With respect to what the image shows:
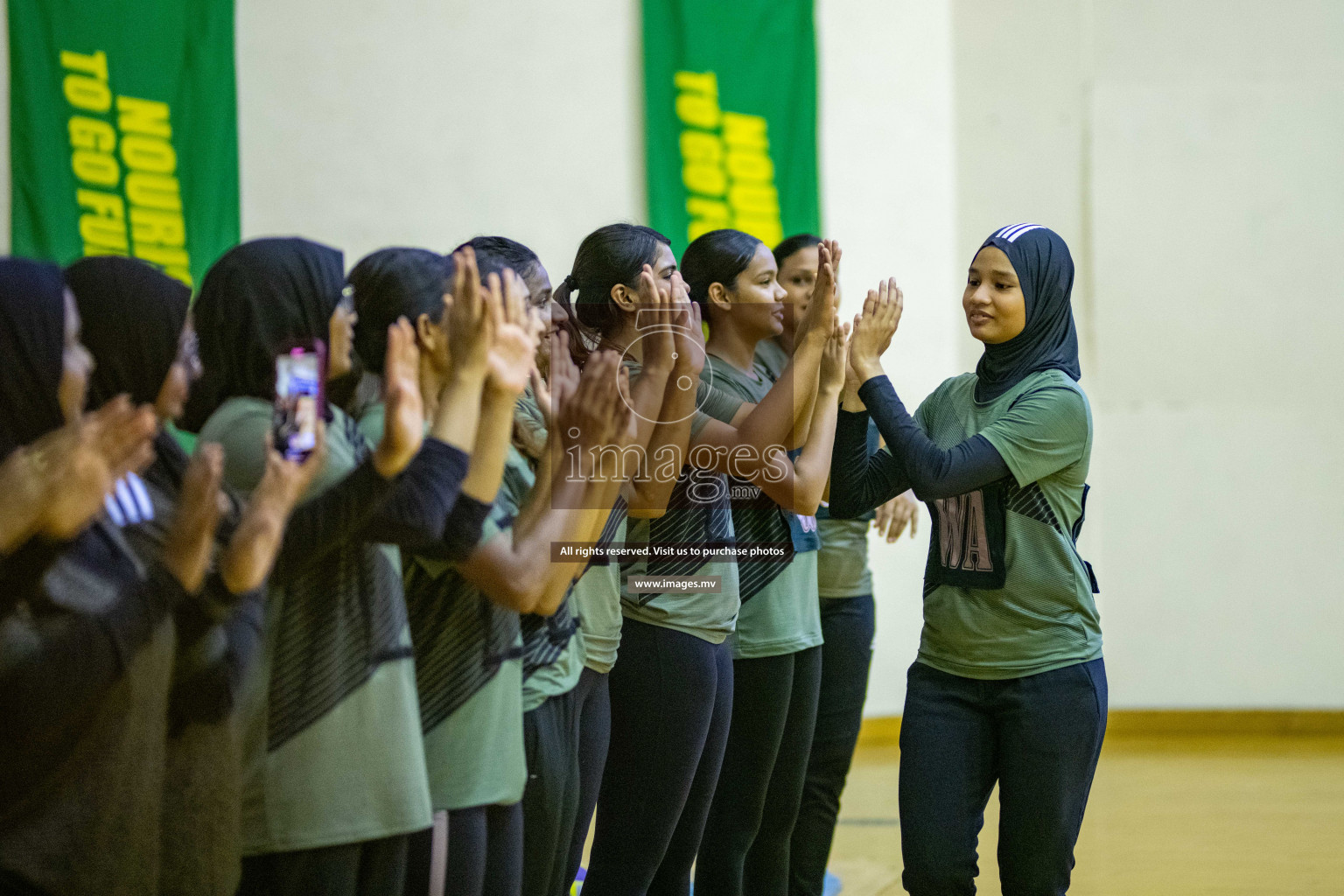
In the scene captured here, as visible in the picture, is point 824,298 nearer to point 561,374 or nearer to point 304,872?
point 561,374

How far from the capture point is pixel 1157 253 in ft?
19.2

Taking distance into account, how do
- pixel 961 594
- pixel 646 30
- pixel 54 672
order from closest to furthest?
pixel 54 672, pixel 961 594, pixel 646 30

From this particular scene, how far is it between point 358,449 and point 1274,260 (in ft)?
17.4

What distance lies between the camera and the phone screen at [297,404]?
1.53 meters

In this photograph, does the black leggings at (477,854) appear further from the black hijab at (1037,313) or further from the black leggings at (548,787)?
the black hijab at (1037,313)

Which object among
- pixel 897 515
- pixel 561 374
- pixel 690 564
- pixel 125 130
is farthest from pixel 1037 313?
pixel 125 130

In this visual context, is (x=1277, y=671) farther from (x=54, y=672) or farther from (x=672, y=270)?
(x=54, y=672)

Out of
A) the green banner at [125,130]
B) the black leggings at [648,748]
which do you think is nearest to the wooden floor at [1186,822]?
the black leggings at [648,748]

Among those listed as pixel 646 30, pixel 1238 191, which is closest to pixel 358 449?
pixel 646 30

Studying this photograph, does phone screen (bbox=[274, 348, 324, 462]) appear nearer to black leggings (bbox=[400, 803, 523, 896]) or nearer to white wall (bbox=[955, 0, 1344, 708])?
black leggings (bbox=[400, 803, 523, 896])

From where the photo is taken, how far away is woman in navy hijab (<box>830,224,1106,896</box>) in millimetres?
2330

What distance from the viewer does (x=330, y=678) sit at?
153 centimetres

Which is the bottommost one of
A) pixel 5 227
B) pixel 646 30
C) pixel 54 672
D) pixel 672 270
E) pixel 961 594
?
pixel 961 594

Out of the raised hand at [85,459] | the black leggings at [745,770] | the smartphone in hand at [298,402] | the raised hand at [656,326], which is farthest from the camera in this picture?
the black leggings at [745,770]
